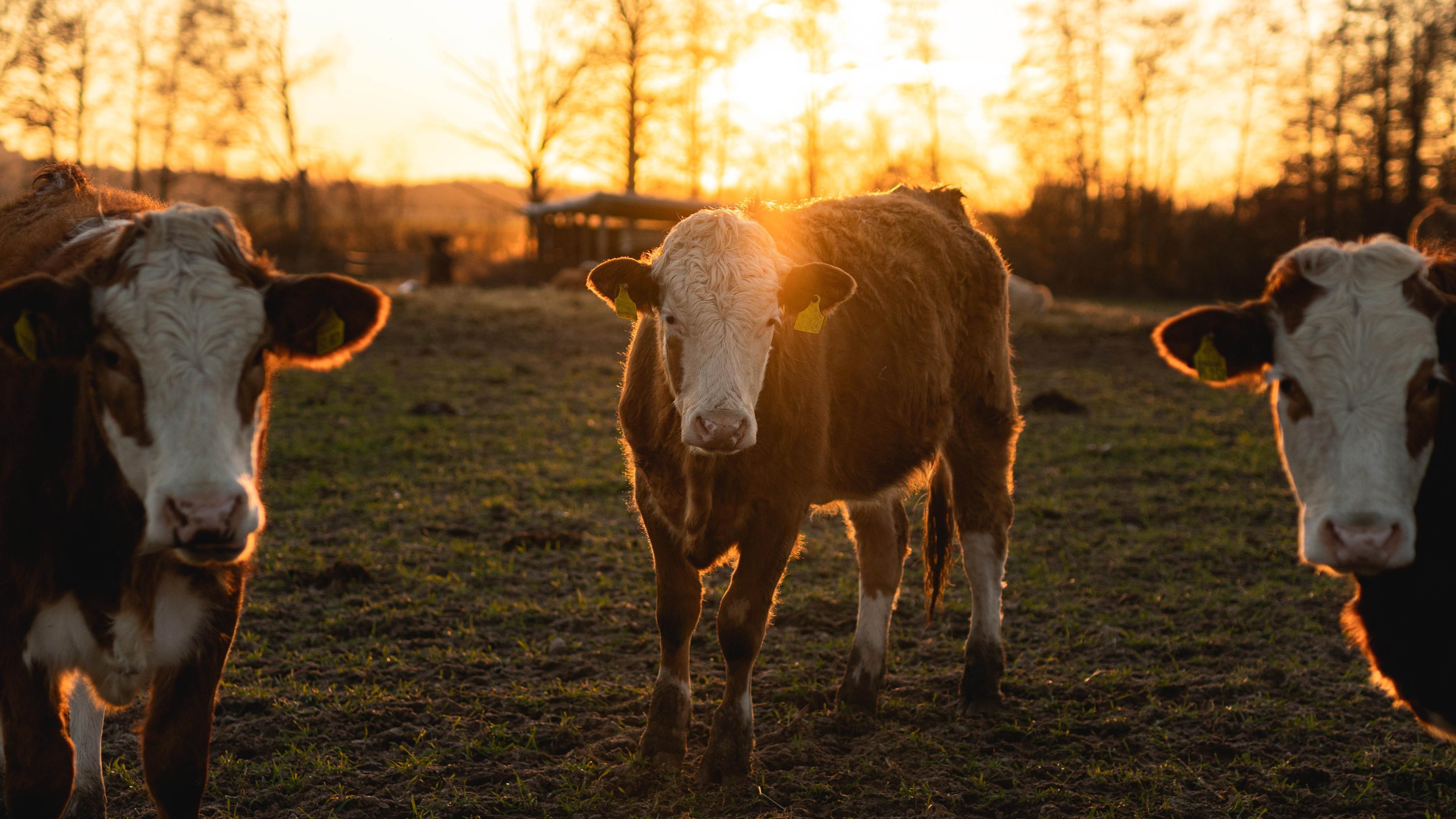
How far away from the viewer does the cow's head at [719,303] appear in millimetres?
3324

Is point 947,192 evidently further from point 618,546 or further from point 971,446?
point 618,546

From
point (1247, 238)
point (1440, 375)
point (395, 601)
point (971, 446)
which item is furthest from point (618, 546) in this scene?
point (1247, 238)

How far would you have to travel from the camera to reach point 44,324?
2.43 metres

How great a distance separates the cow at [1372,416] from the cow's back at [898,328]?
1425 millimetres

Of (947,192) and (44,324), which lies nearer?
(44,324)

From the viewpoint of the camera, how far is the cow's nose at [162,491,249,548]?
2.26 m

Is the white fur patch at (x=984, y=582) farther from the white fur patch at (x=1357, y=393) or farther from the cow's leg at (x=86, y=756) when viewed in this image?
the cow's leg at (x=86, y=756)

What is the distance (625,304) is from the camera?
3.84 meters

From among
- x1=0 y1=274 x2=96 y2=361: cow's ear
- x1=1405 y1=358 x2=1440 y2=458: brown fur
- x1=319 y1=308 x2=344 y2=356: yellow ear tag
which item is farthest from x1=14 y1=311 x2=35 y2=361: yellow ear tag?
x1=1405 y1=358 x2=1440 y2=458: brown fur

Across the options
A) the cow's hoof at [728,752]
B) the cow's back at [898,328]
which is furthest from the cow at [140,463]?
the cow's back at [898,328]

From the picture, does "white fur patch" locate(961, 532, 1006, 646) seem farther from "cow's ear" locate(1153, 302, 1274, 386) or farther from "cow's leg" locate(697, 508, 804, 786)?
"cow's ear" locate(1153, 302, 1274, 386)

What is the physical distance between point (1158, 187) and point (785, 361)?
34333mm

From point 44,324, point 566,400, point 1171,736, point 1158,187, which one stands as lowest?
point 1171,736

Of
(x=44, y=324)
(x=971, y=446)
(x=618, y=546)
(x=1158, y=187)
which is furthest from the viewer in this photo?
(x=1158, y=187)
